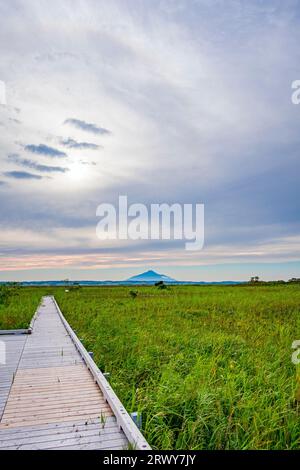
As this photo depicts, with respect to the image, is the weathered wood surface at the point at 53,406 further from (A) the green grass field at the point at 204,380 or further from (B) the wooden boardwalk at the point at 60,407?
(A) the green grass field at the point at 204,380

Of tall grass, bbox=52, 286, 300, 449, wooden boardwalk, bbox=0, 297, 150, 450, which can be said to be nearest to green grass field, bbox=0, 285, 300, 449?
tall grass, bbox=52, 286, 300, 449

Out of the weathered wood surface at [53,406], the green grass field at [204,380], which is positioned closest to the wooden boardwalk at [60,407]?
the weathered wood surface at [53,406]

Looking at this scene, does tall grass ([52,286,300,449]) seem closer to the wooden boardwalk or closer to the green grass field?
the green grass field

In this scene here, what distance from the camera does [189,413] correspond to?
4.30m

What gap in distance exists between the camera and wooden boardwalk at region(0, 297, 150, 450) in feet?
10.7

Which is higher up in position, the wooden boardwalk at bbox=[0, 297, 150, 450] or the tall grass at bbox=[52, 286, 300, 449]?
the wooden boardwalk at bbox=[0, 297, 150, 450]

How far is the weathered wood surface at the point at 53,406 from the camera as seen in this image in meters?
3.30

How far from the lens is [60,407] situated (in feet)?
13.6

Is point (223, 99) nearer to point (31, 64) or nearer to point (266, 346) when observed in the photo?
point (31, 64)
